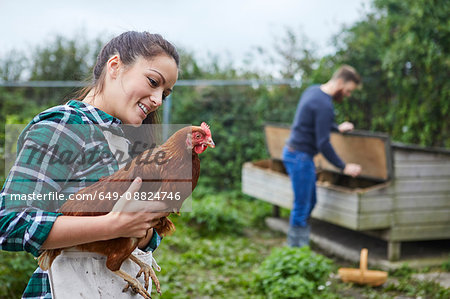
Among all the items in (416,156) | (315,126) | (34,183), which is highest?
(34,183)

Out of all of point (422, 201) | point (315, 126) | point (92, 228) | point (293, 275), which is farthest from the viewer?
point (422, 201)

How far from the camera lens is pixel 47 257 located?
1.13 m

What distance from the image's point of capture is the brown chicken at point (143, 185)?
3.65 ft

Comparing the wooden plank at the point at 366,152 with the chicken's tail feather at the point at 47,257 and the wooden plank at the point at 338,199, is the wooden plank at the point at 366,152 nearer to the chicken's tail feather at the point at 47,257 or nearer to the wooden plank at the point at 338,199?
the wooden plank at the point at 338,199

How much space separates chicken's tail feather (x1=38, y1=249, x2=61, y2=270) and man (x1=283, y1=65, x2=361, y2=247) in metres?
3.62

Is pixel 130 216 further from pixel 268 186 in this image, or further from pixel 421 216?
pixel 268 186

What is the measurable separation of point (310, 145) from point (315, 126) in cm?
23

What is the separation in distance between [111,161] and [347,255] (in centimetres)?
437

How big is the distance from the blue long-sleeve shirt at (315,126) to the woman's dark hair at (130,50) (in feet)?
10.8

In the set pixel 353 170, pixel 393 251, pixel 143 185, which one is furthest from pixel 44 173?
pixel 393 251

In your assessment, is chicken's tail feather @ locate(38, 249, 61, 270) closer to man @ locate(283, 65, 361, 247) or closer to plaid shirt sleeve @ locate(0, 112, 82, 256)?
plaid shirt sleeve @ locate(0, 112, 82, 256)

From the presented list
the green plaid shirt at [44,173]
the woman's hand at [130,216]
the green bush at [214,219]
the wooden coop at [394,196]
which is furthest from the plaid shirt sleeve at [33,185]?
the green bush at [214,219]

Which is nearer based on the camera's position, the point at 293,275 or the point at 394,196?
the point at 293,275

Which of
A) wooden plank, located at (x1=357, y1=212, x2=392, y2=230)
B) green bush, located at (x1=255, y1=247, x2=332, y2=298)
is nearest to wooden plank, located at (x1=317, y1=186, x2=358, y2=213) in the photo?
wooden plank, located at (x1=357, y1=212, x2=392, y2=230)
